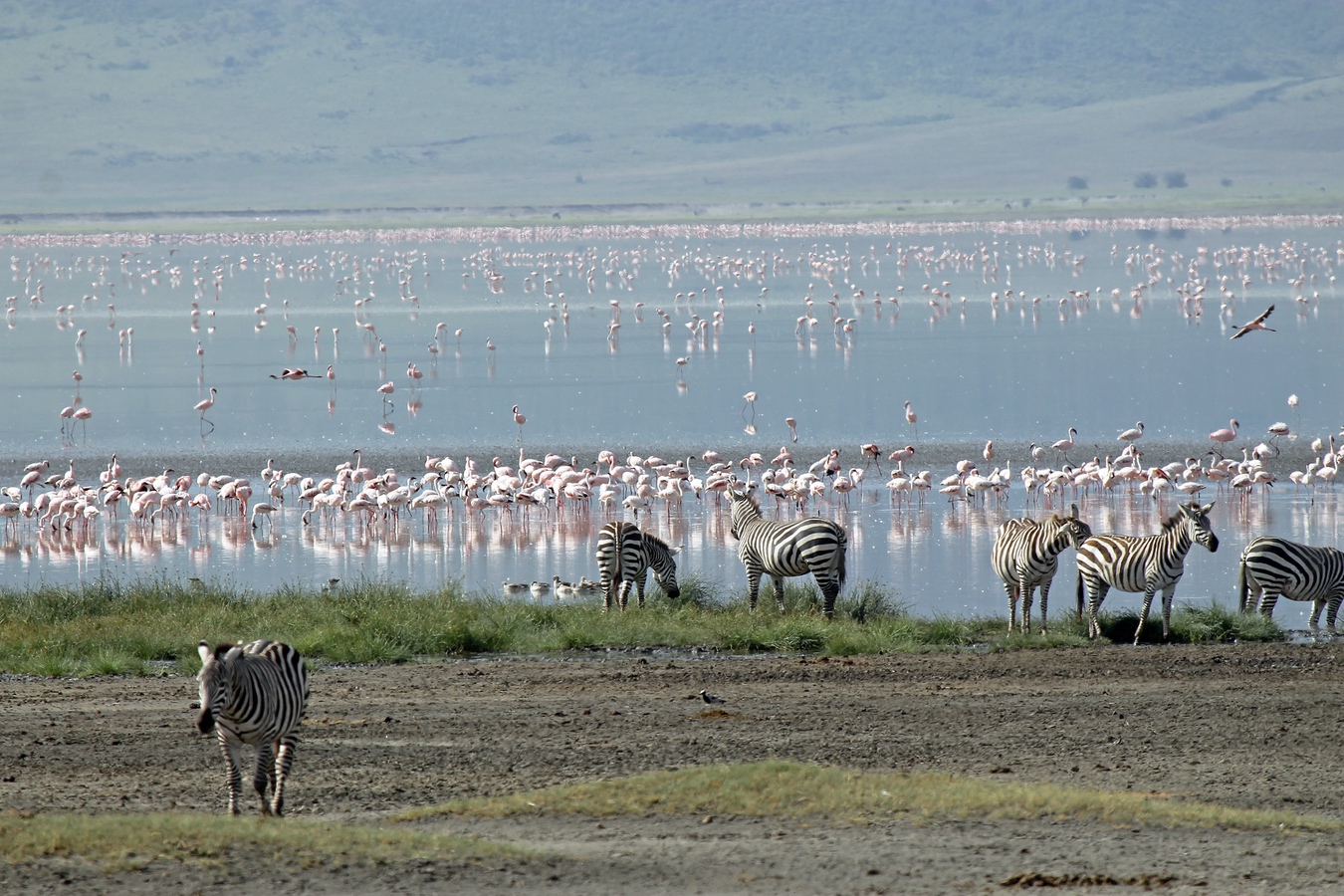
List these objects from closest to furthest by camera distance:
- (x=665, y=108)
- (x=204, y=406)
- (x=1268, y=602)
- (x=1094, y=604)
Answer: (x=1094, y=604) < (x=1268, y=602) < (x=204, y=406) < (x=665, y=108)

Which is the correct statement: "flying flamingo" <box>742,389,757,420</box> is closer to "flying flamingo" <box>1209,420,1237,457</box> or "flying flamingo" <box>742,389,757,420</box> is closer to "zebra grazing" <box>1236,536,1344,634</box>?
"flying flamingo" <box>1209,420,1237,457</box>

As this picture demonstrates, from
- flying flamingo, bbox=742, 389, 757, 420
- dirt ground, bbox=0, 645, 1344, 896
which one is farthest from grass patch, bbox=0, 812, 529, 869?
flying flamingo, bbox=742, 389, 757, 420

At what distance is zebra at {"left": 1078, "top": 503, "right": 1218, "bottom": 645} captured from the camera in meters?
13.9

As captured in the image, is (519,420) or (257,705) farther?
(519,420)

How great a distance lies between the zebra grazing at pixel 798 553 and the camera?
14.9 m

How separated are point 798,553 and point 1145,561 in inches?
107

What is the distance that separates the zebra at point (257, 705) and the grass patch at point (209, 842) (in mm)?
417

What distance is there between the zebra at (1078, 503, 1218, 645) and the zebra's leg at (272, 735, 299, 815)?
762cm

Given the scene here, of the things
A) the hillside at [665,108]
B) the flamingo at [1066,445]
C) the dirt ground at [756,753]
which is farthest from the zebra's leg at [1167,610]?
the hillside at [665,108]

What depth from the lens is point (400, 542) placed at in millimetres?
22062

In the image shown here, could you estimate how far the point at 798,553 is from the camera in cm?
1498

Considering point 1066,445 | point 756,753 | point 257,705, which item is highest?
point 1066,445

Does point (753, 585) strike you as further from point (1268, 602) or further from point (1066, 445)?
point (1066, 445)

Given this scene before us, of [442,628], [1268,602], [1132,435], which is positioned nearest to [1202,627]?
[1268,602]
